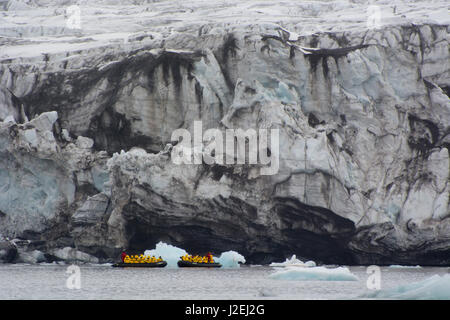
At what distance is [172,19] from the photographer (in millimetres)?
42188

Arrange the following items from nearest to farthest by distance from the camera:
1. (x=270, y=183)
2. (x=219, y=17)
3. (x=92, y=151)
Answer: (x=270, y=183) → (x=92, y=151) → (x=219, y=17)

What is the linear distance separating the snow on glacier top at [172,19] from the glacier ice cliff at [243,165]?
103cm

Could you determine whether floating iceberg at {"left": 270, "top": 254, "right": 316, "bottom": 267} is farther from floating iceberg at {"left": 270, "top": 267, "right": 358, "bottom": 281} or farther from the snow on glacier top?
the snow on glacier top

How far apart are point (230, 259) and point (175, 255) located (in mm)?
2443

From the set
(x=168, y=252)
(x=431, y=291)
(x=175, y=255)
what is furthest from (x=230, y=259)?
(x=431, y=291)

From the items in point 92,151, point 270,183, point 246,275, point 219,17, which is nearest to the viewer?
point 246,275

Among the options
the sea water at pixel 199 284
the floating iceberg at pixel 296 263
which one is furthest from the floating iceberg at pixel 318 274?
the floating iceberg at pixel 296 263

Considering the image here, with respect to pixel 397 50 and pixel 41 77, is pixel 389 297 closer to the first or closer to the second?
pixel 397 50

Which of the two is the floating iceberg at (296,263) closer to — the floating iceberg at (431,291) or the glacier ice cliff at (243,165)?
the glacier ice cliff at (243,165)

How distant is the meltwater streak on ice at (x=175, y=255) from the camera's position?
33.5 meters

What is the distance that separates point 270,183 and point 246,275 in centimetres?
464
